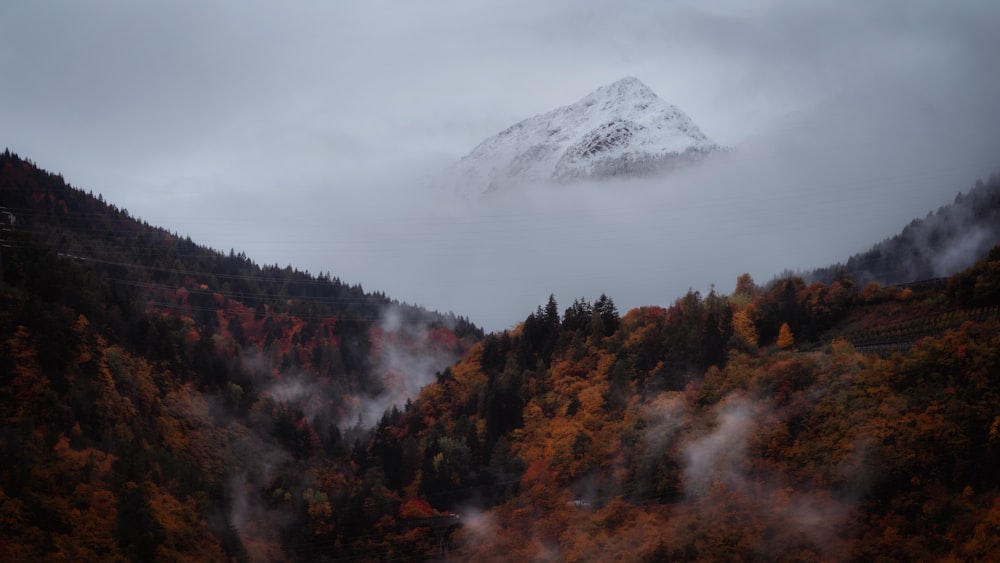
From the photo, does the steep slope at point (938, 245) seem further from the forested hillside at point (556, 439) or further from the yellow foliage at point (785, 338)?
the forested hillside at point (556, 439)

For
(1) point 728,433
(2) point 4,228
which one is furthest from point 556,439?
(2) point 4,228

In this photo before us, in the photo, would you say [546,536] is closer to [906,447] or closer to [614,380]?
[614,380]

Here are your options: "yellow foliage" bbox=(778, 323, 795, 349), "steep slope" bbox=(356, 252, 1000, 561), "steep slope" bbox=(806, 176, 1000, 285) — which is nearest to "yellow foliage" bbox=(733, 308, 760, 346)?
"steep slope" bbox=(356, 252, 1000, 561)

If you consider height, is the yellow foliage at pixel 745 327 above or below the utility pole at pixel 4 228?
below

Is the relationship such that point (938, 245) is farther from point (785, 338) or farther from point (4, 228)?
point (4, 228)

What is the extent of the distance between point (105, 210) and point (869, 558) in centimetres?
14631

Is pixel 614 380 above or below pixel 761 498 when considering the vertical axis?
above

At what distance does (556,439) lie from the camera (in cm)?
9012

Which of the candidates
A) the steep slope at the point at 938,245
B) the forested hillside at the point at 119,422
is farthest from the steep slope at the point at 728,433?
the steep slope at the point at 938,245

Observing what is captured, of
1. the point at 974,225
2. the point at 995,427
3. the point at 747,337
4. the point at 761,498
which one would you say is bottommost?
the point at 761,498

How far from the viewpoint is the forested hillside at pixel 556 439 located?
59.5m

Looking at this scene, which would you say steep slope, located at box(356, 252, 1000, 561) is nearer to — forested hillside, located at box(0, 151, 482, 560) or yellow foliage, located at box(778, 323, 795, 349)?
yellow foliage, located at box(778, 323, 795, 349)

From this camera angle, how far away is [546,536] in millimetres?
78188

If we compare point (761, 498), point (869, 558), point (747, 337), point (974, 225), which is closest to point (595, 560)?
point (761, 498)
